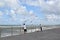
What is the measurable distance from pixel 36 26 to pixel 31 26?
1.58 meters

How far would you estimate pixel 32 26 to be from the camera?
48.2 metres

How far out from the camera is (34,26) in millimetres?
49062

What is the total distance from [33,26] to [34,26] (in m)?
0.44

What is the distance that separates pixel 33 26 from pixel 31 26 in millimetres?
614

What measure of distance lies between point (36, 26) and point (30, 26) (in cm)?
186

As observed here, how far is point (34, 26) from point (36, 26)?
0.60 meters

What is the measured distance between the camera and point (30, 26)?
162ft

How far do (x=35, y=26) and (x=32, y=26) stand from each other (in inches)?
35.1

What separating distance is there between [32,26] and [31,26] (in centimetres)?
48

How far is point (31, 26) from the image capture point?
160ft

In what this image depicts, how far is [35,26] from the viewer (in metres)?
48.2
